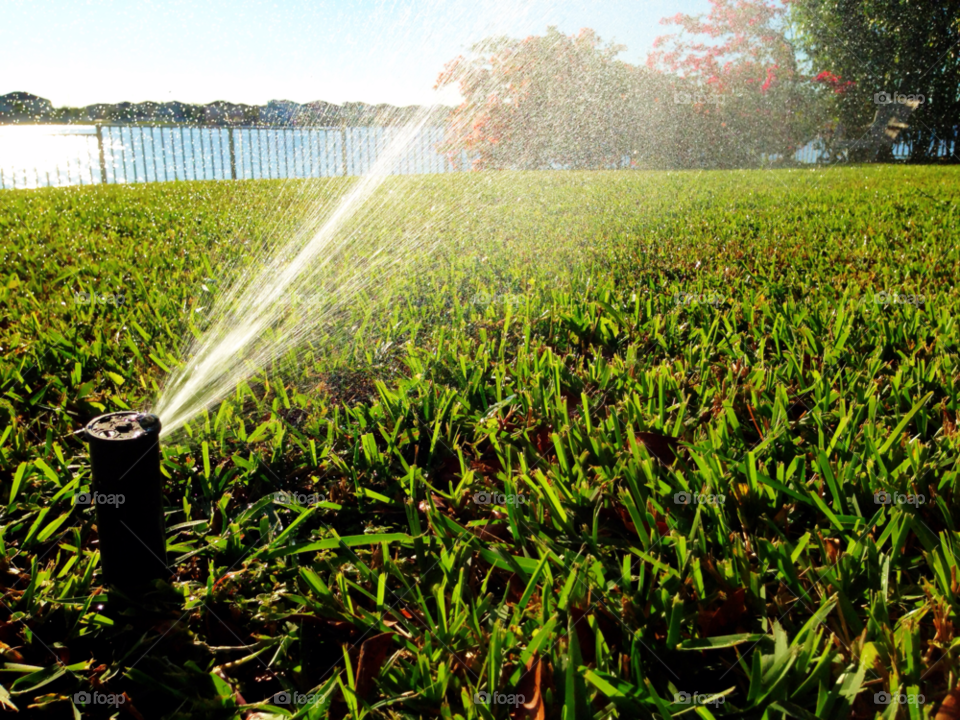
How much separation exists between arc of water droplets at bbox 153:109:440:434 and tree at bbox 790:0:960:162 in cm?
1654

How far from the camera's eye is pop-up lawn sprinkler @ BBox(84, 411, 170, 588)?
1.17 m

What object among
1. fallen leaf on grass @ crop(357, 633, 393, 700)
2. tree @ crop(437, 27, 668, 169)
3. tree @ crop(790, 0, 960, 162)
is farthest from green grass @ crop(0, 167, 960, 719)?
tree @ crop(790, 0, 960, 162)

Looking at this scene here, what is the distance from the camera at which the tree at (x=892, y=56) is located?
16.6 meters

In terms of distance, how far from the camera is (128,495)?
47.9 inches

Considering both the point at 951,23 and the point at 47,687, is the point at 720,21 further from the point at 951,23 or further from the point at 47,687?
the point at 47,687

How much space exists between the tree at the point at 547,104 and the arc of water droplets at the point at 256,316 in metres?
1.40

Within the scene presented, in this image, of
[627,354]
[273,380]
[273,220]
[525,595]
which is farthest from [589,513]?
[273,220]

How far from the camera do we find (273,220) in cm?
617

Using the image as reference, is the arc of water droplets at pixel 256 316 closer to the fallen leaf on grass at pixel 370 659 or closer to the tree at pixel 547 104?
the fallen leaf on grass at pixel 370 659

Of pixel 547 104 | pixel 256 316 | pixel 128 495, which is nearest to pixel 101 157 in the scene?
pixel 547 104

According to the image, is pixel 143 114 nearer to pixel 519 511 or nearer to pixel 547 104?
pixel 547 104

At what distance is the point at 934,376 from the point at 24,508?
2.72 metres

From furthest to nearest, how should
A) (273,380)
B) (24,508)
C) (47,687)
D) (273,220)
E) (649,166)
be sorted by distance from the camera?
(649,166) < (273,220) < (273,380) < (24,508) < (47,687)

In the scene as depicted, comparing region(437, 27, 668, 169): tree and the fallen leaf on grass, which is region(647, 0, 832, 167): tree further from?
the fallen leaf on grass
